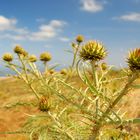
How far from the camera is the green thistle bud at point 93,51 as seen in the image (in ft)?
9.53

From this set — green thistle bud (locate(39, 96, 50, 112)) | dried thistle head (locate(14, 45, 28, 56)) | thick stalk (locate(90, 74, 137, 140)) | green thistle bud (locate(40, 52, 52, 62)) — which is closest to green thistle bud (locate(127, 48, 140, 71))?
thick stalk (locate(90, 74, 137, 140))

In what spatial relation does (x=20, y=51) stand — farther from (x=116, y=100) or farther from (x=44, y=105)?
(x=116, y=100)

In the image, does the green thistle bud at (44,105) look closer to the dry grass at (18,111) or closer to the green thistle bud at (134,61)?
the green thistle bud at (134,61)

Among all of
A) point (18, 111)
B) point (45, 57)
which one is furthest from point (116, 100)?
point (18, 111)

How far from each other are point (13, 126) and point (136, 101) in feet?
19.1

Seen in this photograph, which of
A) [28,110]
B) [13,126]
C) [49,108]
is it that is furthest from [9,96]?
[49,108]

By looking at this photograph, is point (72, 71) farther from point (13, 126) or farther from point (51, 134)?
point (13, 126)

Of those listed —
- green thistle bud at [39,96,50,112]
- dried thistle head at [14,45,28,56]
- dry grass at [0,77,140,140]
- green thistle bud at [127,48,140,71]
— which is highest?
dried thistle head at [14,45,28,56]

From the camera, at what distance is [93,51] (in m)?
2.90

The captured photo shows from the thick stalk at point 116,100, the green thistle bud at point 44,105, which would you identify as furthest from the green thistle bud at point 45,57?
the thick stalk at point 116,100

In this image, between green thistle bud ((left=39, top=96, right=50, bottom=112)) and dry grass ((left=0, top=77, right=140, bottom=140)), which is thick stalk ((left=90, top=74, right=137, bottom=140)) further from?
dry grass ((left=0, top=77, right=140, bottom=140))

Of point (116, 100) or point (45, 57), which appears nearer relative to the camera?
point (116, 100)

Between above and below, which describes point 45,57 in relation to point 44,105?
above

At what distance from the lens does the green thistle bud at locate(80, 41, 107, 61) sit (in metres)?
2.91
